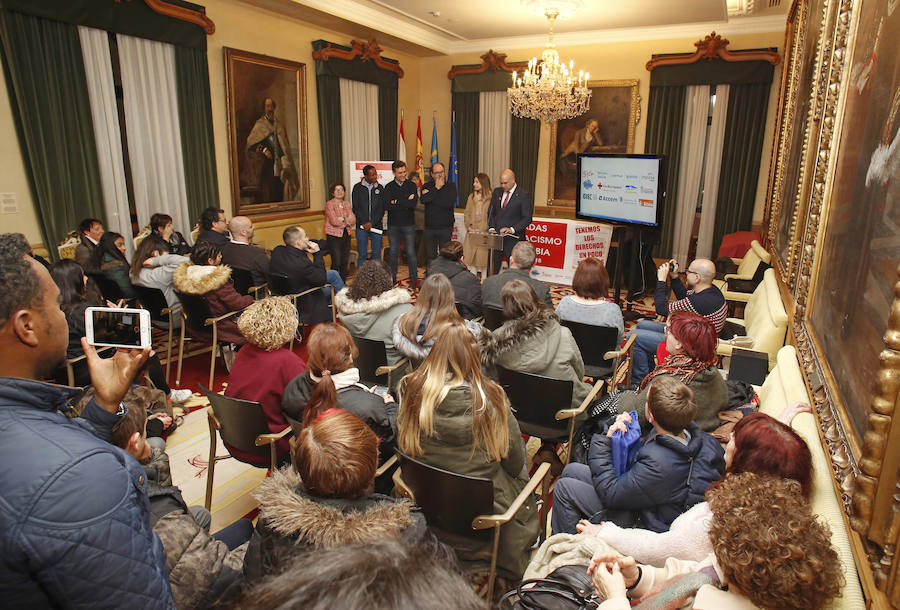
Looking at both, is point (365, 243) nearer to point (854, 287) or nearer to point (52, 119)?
point (52, 119)

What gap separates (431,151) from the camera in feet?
34.8

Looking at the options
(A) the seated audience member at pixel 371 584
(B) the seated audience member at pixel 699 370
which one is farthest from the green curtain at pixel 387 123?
(A) the seated audience member at pixel 371 584

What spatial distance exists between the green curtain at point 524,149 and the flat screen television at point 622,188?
8.35 feet

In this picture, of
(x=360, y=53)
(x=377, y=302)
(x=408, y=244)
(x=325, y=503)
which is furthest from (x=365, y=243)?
(x=325, y=503)

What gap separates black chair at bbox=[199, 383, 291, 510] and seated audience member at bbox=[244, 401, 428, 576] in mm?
1067

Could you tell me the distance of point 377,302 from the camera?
3760 mm

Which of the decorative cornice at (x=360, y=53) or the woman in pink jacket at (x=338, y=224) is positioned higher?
the decorative cornice at (x=360, y=53)

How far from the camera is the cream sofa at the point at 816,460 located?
1387mm

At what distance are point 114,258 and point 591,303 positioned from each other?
4.47 metres

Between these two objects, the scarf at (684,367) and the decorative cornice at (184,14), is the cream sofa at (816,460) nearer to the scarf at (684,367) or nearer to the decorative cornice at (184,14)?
the scarf at (684,367)

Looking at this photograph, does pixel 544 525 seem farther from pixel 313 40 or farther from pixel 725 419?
pixel 313 40

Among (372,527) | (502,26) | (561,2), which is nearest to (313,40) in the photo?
(502,26)

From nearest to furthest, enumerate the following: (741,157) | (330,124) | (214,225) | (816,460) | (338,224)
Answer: (816,460)
(214,225)
(338,224)
(741,157)
(330,124)

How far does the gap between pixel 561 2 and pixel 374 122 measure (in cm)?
389
